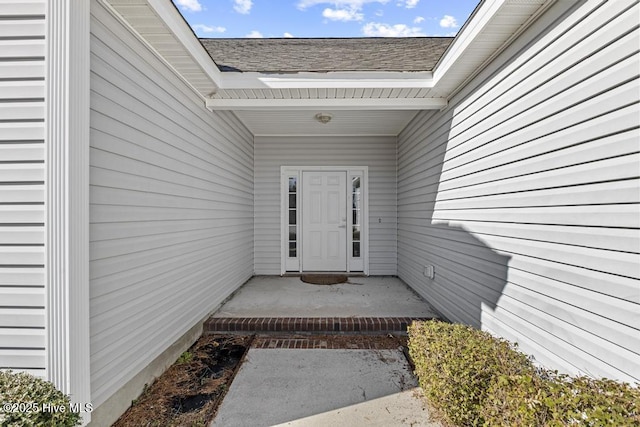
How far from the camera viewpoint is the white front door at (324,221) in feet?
18.6

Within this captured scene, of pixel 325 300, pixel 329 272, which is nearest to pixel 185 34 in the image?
pixel 325 300

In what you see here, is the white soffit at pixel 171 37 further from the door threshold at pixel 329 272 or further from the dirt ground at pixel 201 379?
the door threshold at pixel 329 272

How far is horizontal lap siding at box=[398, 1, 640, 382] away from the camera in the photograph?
1388 mm

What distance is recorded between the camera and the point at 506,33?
2184 mm

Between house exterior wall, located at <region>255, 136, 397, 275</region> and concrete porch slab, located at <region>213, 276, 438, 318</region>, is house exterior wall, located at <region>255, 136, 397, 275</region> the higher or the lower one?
the higher one

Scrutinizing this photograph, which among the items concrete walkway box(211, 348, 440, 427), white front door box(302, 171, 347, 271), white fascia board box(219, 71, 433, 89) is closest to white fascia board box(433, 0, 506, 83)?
white fascia board box(219, 71, 433, 89)

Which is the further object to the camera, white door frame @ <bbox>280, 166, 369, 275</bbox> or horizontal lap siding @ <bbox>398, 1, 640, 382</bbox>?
white door frame @ <bbox>280, 166, 369, 275</bbox>

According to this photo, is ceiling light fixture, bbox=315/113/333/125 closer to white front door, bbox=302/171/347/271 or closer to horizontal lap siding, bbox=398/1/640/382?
white front door, bbox=302/171/347/271

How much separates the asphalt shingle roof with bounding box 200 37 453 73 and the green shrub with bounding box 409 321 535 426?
8.58ft

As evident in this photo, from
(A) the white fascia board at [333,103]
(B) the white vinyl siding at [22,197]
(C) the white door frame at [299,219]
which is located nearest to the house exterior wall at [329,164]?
(C) the white door frame at [299,219]

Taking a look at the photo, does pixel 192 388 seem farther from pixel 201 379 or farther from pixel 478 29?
pixel 478 29

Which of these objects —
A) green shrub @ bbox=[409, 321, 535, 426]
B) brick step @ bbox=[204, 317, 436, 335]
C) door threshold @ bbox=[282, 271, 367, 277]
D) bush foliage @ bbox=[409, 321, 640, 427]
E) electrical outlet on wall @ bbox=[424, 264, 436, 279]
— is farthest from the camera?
door threshold @ bbox=[282, 271, 367, 277]

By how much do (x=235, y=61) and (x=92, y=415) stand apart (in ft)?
11.4

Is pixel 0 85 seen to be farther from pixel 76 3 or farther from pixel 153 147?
pixel 153 147
